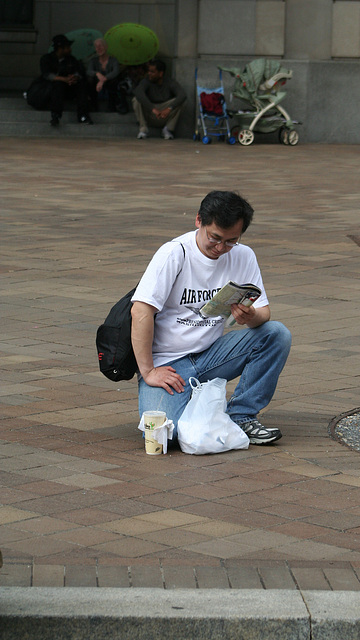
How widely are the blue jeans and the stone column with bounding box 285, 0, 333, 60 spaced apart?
19.6m

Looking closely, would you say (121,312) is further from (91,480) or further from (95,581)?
(95,581)

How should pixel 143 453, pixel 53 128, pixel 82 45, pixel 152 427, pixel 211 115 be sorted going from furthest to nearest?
pixel 82 45 → pixel 53 128 → pixel 211 115 → pixel 143 453 → pixel 152 427

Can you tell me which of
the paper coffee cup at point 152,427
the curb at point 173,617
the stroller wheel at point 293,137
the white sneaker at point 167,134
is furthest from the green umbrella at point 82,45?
the curb at point 173,617

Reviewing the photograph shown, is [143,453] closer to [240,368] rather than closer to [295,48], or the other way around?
[240,368]

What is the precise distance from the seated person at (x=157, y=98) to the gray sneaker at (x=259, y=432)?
60.5ft

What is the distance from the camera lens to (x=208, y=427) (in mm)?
4918

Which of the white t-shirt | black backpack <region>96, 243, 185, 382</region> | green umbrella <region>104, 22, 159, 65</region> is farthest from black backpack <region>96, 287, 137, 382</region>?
green umbrella <region>104, 22, 159, 65</region>

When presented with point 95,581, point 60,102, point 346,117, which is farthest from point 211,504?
point 346,117

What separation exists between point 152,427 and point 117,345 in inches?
16.2

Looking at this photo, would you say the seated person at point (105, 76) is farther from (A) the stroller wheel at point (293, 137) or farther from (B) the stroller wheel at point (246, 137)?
(A) the stroller wheel at point (293, 137)

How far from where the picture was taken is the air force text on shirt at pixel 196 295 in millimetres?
5098

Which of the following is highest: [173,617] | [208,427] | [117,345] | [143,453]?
[117,345]

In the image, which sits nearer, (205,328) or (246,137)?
(205,328)

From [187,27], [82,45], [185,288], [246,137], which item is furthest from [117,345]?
[82,45]
